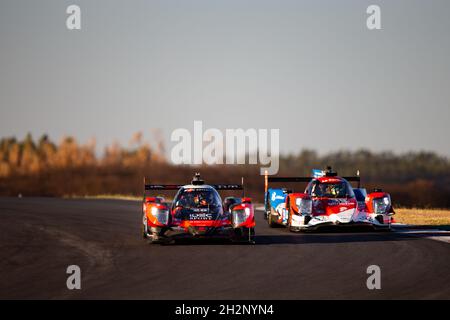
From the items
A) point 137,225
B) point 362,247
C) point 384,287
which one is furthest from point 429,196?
point 384,287

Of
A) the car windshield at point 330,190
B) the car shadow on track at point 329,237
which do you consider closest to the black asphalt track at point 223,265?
the car shadow on track at point 329,237

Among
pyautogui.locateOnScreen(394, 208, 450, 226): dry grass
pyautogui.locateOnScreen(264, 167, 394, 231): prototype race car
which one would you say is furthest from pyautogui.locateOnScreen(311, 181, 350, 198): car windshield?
pyautogui.locateOnScreen(394, 208, 450, 226): dry grass

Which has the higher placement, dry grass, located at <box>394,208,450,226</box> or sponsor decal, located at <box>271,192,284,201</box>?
sponsor decal, located at <box>271,192,284,201</box>

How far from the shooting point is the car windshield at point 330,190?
21.4 metres

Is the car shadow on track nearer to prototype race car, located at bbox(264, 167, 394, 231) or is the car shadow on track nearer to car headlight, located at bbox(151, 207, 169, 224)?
prototype race car, located at bbox(264, 167, 394, 231)

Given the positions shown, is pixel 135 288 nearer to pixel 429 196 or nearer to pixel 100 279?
pixel 100 279

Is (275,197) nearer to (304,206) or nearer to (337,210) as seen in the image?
(304,206)

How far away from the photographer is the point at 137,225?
23.7 metres

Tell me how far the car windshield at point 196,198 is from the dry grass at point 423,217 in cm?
775

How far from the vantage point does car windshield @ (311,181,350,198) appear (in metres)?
21.4

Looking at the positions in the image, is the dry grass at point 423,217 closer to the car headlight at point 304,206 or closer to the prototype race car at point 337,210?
the prototype race car at point 337,210

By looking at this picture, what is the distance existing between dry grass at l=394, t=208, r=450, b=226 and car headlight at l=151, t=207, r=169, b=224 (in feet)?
30.2
